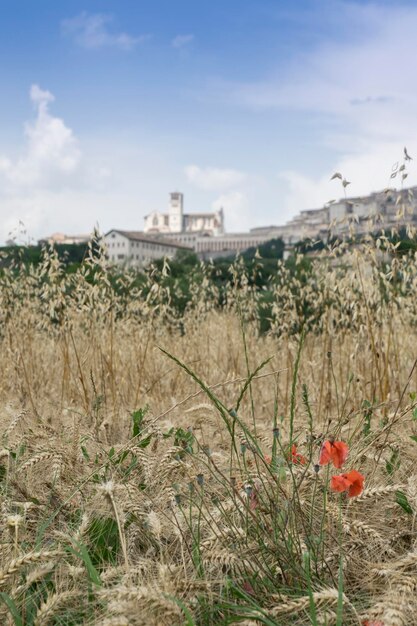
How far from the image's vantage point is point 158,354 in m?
4.66

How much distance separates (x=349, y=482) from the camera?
1506 millimetres

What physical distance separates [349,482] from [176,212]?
13210 centimetres

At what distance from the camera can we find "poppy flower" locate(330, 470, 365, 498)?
149cm

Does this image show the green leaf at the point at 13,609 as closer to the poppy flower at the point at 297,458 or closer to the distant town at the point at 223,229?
the poppy flower at the point at 297,458

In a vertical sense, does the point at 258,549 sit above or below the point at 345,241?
below

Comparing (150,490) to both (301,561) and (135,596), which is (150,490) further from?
(135,596)

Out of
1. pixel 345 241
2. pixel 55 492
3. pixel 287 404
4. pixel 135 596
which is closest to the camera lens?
pixel 135 596

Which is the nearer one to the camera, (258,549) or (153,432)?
(258,549)

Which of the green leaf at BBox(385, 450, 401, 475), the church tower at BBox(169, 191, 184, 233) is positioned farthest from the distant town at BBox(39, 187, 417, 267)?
the green leaf at BBox(385, 450, 401, 475)

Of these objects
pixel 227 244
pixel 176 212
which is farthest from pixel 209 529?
pixel 176 212

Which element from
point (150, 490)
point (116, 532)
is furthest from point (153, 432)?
point (116, 532)

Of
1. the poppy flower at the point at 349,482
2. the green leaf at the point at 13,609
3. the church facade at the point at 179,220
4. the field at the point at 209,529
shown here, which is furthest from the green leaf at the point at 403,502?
the church facade at the point at 179,220

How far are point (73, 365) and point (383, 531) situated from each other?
265 cm

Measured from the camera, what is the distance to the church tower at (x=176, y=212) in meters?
130
